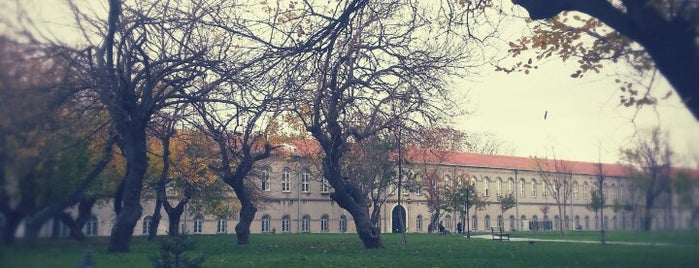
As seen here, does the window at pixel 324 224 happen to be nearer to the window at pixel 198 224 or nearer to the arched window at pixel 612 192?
the window at pixel 198 224

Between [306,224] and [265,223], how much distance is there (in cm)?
554

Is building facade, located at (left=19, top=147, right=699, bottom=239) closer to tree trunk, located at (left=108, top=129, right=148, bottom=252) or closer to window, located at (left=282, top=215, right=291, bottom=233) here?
window, located at (left=282, top=215, right=291, bottom=233)

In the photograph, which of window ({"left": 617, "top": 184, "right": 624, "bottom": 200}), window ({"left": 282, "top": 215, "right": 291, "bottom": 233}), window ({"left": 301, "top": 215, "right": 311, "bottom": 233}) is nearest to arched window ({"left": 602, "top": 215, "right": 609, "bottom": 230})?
window ({"left": 617, "top": 184, "right": 624, "bottom": 200})

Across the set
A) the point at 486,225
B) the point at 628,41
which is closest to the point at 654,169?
the point at 628,41

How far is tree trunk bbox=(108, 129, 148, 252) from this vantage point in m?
16.4

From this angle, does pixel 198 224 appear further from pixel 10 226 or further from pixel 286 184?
pixel 10 226

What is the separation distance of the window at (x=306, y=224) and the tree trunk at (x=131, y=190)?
5370 cm

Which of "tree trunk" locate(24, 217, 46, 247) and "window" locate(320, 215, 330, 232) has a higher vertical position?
"tree trunk" locate(24, 217, 46, 247)

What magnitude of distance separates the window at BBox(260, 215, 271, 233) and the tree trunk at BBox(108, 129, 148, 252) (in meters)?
50.8

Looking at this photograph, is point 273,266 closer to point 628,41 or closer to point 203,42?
point 203,42

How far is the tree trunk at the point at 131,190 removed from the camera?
1642 cm

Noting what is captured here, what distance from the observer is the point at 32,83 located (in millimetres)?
4887

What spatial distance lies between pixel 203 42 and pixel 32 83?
7.97m

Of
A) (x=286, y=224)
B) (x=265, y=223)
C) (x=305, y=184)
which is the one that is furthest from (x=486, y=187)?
(x=265, y=223)
